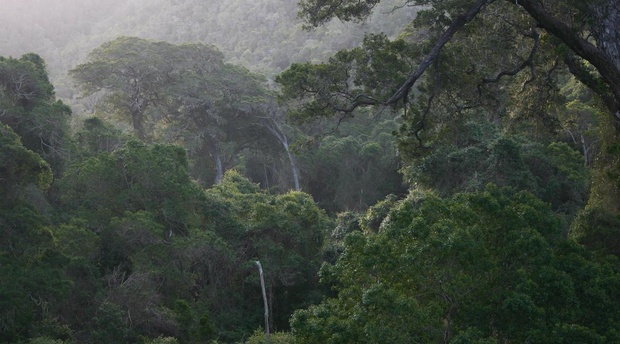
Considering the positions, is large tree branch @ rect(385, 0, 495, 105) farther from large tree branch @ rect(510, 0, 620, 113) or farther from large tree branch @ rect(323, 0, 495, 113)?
large tree branch @ rect(510, 0, 620, 113)

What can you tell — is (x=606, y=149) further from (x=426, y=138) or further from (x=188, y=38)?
(x=188, y=38)

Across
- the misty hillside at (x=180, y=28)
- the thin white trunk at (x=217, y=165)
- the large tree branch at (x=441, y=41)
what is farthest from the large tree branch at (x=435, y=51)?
the misty hillside at (x=180, y=28)

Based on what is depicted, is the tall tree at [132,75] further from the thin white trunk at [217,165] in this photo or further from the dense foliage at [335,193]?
the thin white trunk at [217,165]

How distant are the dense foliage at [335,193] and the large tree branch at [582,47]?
25mm

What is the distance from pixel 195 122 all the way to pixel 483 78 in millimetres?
21177

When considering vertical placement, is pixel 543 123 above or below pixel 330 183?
below

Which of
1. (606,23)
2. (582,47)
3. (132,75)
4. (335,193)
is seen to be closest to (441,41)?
(582,47)

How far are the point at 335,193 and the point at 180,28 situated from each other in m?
34.2

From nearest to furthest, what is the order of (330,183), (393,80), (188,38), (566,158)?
(393,80), (566,158), (330,183), (188,38)

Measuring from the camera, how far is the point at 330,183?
32.9 m

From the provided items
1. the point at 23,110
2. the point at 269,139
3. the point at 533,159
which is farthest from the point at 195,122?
the point at 533,159

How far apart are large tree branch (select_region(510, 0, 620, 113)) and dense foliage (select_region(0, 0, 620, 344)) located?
0.08 ft

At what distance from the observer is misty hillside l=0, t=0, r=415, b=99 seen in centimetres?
4956

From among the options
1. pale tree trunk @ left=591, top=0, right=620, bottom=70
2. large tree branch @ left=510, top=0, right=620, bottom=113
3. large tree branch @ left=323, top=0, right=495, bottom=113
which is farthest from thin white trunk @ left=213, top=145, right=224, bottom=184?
pale tree trunk @ left=591, top=0, right=620, bottom=70
